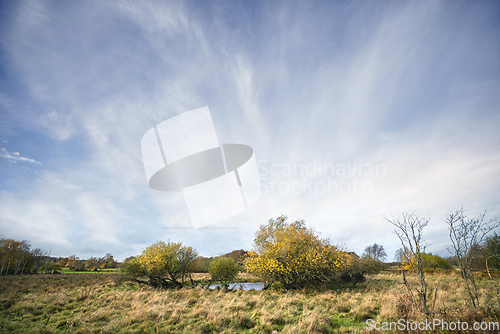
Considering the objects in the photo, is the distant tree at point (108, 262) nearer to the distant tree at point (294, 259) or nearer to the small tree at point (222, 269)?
the small tree at point (222, 269)

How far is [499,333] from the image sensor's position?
476 centimetres

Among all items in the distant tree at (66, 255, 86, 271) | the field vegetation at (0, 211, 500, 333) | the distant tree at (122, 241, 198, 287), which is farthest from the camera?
the distant tree at (66, 255, 86, 271)

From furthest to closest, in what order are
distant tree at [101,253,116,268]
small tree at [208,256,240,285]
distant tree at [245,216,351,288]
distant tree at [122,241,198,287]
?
distant tree at [101,253,116,268] → small tree at [208,256,240,285] → distant tree at [122,241,198,287] → distant tree at [245,216,351,288]

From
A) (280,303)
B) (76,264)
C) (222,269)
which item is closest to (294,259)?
(280,303)

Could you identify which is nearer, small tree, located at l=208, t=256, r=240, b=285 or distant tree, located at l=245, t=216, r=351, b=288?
distant tree, located at l=245, t=216, r=351, b=288

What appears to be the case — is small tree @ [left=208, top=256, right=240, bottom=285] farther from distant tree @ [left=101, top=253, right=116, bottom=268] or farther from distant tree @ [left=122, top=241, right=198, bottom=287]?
distant tree @ [left=101, top=253, right=116, bottom=268]

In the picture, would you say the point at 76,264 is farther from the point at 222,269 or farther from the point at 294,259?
the point at 294,259

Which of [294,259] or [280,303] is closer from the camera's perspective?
[280,303]

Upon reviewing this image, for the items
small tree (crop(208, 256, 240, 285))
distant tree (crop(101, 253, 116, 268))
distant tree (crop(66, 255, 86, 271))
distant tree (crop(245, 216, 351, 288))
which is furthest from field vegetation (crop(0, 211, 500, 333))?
distant tree (crop(101, 253, 116, 268))

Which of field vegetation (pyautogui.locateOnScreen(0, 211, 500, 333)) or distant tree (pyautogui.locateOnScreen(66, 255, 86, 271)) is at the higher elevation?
field vegetation (pyautogui.locateOnScreen(0, 211, 500, 333))

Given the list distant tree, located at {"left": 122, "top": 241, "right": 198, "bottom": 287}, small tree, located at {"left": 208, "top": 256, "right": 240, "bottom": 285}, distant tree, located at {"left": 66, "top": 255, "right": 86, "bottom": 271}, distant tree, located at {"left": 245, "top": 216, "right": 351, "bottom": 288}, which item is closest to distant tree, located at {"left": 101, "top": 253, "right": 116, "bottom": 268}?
distant tree, located at {"left": 66, "top": 255, "right": 86, "bottom": 271}

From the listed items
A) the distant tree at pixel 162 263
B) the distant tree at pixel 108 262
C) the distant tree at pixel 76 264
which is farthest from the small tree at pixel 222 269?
the distant tree at pixel 108 262

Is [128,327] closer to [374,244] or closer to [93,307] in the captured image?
[93,307]

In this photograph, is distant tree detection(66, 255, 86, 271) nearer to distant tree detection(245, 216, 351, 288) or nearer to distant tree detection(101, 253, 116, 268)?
distant tree detection(101, 253, 116, 268)
